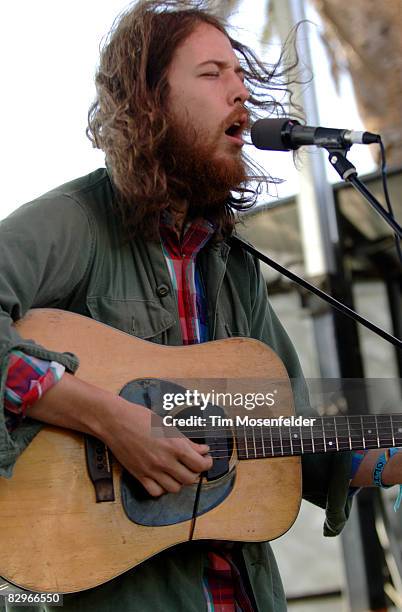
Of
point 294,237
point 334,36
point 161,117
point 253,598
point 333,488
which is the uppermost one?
point 334,36

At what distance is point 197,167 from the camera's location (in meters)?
2.34

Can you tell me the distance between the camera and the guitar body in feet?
6.11

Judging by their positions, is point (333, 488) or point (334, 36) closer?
point (333, 488)

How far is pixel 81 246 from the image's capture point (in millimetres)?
2121

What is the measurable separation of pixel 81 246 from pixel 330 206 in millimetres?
3185

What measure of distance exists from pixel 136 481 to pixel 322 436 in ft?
1.48

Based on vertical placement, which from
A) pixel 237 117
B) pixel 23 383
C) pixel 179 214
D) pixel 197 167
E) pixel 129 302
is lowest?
pixel 23 383

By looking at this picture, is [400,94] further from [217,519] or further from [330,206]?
[217,519]

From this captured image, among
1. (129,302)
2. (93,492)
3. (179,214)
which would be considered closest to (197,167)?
(179,214)

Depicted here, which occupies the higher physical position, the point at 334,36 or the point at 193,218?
the point at 334,36

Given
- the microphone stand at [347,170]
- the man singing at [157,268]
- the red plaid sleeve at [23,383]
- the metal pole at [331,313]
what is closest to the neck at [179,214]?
the man singing at [157,268]

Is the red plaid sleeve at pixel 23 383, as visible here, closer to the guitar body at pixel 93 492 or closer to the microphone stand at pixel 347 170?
the guitar body at pixel 93 492

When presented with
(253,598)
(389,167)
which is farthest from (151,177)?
(389,167)

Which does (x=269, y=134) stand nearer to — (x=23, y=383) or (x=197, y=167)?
(x=197, y=167)
